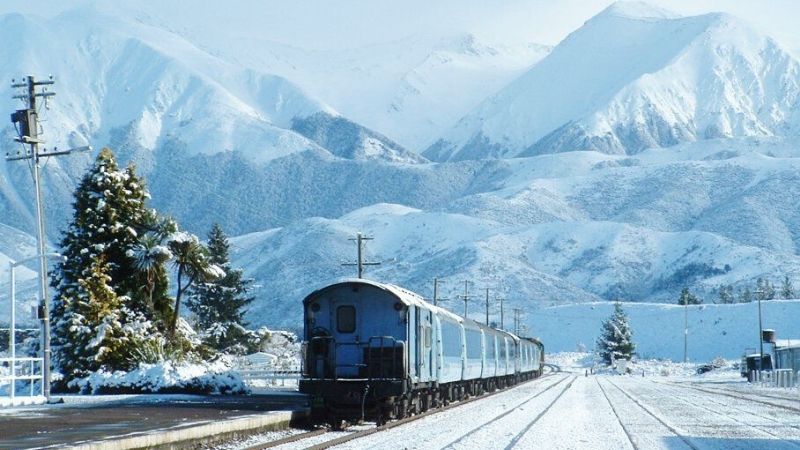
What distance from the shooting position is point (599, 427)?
1131 inches

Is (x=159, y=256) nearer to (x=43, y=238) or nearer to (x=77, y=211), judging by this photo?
(x=77, y=211)

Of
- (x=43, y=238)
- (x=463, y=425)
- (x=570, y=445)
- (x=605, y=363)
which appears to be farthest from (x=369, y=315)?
(x=605, y=363)

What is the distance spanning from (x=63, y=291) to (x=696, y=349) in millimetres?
138060

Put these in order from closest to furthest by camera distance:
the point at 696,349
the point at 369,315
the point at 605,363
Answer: the point at 369,315
the point at 605,363
the point at 696,349

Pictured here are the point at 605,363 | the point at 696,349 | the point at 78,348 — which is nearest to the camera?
the point at 78,348

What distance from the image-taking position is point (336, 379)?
30516mm

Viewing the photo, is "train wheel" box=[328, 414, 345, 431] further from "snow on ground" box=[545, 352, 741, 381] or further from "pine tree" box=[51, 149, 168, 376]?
"snow on ground" box=[545, 352, 741, 381]

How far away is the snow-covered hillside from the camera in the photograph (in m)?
170

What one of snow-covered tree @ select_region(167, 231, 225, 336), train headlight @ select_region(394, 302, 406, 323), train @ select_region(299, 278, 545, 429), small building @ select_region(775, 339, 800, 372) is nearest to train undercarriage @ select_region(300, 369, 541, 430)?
train @ select_region(299, 278, 545, 429)

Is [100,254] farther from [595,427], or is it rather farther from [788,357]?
[788,357]

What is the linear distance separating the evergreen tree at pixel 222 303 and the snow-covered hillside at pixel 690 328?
96.6 m

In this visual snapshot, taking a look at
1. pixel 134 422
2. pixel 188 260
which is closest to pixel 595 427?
pixel 134 422

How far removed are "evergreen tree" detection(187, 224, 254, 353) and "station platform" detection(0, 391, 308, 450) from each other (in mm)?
45491

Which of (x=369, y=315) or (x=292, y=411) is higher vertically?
(x=369, y=315)
